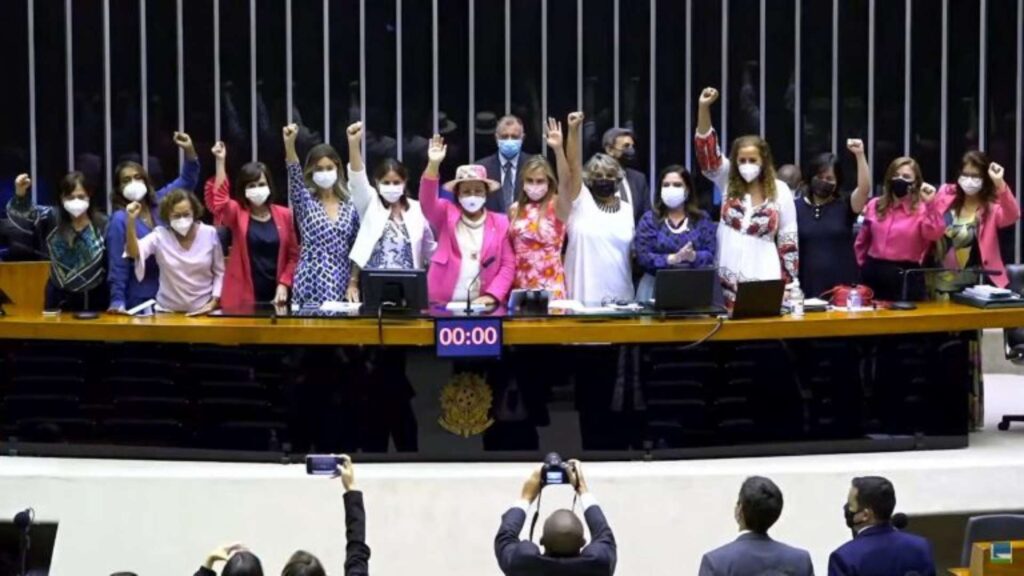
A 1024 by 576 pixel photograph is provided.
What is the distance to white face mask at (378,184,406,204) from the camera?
1320cm

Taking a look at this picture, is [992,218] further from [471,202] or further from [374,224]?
[374,224]

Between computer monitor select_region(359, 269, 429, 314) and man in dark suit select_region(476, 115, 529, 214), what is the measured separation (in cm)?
145

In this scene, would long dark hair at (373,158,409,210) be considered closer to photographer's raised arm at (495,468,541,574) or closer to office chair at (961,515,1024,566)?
office chair at (961,515,1024,566)

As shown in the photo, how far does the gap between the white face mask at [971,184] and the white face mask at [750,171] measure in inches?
59.7

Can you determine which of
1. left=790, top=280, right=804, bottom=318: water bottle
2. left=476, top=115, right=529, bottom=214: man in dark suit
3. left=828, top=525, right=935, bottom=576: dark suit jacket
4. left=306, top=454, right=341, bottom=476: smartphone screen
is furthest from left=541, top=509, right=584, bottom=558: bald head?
left=476, top=115, right=529, bottom=214: man in dark suit

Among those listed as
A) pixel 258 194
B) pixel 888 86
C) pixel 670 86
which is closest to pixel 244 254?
pixel 258 194

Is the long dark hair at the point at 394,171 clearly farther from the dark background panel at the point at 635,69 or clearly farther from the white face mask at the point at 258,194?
the dark background panel at the point at 635,69

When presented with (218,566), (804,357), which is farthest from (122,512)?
(804,357)

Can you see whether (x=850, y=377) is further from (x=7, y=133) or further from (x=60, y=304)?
(x=7, y=133)

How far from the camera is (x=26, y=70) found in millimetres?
16297

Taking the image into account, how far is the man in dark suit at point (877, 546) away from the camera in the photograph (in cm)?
935

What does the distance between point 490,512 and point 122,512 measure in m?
1.94

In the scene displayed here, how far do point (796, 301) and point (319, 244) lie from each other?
8.97 ft

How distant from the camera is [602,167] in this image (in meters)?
13.3
